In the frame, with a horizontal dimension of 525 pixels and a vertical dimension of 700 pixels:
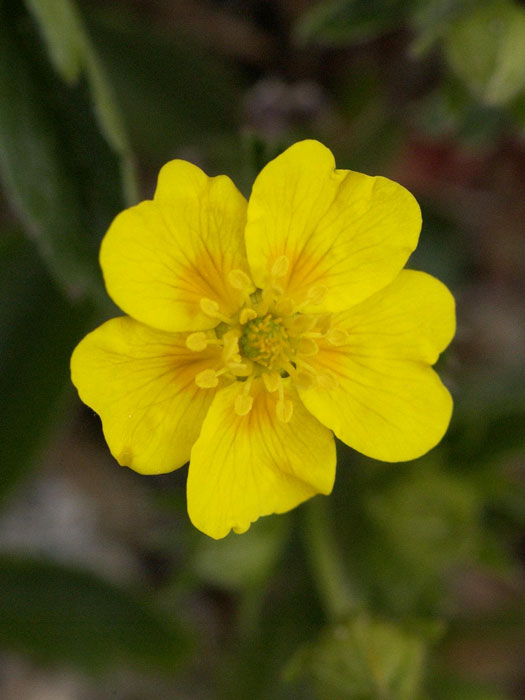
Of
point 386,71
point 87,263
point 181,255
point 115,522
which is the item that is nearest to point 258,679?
point 115,522

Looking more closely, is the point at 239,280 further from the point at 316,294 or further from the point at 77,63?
the point at 77,63

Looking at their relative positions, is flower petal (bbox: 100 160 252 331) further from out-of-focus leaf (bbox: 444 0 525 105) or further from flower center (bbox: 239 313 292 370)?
out-of-focus leaf (bbox: 444 0 525 105)

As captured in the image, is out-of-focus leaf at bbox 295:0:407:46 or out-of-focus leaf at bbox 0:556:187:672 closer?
out-of-focus leaf at bbox 295:0:407:46

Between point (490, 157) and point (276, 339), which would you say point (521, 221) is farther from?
point (276, 339)

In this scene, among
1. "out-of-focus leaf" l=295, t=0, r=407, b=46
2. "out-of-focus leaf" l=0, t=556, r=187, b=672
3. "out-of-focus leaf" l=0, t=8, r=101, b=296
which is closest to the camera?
"out-of-focus leaf" l=0, t=8, r=101, b=296

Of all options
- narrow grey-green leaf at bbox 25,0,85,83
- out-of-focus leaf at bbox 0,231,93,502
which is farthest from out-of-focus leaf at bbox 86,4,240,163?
narrow grey-green leaf at bbox 25,0,85,83

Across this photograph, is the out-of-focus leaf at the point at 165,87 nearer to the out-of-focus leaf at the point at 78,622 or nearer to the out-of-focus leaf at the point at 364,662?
the out-of-focus leaf at the point at 78,622

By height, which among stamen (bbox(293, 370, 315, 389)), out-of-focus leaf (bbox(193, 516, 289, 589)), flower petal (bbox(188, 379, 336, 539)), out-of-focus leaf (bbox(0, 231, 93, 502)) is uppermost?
stamen (bbox(293, 370, 315, 389))

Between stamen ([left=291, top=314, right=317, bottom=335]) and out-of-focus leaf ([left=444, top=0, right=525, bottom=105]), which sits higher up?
out-of-focus leaf ([left=444, top=0, right=525, bottom=105])
